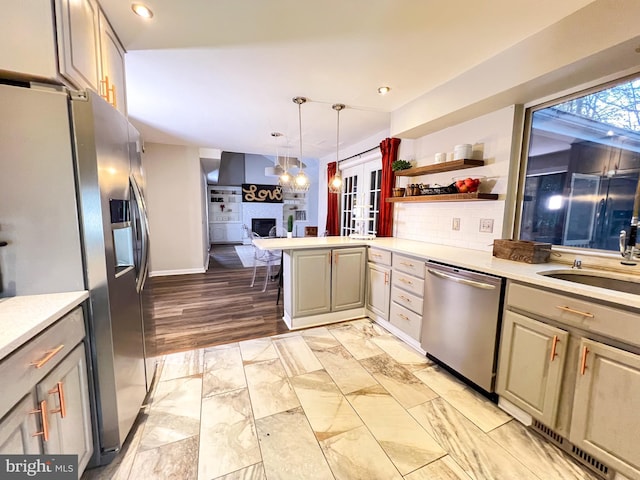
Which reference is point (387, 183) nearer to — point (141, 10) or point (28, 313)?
point (141, 10)

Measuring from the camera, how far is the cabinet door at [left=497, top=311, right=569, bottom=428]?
4.50 ft

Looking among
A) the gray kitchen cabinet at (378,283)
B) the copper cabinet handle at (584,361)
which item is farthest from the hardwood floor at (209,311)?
the copper cabinet handle at (584,361)

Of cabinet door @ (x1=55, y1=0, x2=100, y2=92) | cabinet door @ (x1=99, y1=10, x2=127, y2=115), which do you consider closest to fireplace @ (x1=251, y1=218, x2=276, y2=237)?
cabinet door @ (x1=99, y1=10, x2=127, y2=115)

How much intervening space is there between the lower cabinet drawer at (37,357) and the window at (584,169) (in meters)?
3.03

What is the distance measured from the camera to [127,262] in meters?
1.46

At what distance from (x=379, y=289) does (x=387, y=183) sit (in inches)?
58.8

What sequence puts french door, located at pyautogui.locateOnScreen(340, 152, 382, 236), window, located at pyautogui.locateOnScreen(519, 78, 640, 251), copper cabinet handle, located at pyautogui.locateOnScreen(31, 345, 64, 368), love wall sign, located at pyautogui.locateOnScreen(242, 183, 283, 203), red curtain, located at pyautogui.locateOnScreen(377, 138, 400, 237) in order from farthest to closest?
1. love wall sign, located at pyautogui.locateOnScreen(242, 183, 283, 203)
2. french door, located at pyautogui.locateOnScreen(340, 152, 382, 236)
3. red curtain, located at pyautogui.locateOnScreen(377, 138, 400, 237)
4. window, located at pyautogui.locateOnScreen(519, 78, 640, 251)
5. copper cabinet handle, located at pyautogui.locateOnScreen(31, 345, 64, 368)

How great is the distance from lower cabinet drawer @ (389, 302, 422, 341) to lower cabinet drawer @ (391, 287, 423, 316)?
4 centimetres

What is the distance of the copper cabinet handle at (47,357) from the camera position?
886 mm

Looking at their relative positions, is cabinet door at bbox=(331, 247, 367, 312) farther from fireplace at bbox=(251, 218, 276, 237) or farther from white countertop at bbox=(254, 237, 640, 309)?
fireplace at bbox=(251, 218, 276, 237)

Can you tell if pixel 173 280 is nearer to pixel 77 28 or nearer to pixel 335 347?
pixel 335 347

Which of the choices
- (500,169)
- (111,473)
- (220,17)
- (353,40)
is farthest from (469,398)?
(220,17)

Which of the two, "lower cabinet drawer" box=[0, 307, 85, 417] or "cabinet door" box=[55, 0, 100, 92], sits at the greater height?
"cabinet door" box=[55, 0, 100, 92]

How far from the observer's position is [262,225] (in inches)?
390
